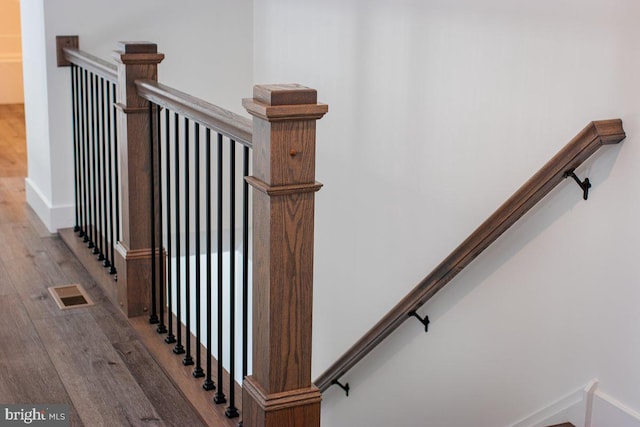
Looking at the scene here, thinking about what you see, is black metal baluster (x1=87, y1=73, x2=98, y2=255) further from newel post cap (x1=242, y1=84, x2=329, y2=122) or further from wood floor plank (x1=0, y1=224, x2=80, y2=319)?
newel post cap (x1=242, y1=84, x2=329, y2=122)

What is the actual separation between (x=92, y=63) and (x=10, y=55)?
14.3 ft

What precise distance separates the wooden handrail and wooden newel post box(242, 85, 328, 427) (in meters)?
1.08

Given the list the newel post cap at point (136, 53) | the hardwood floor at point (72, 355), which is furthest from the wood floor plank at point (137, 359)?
the newel post cap at point (136, 53)

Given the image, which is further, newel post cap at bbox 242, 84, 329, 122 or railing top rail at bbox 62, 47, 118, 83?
railing top rail at bbox 62, 47, 118, 83

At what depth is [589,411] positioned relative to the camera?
9.63 feet

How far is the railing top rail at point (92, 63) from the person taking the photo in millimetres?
3239

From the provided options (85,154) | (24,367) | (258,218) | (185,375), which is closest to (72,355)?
(24,367)

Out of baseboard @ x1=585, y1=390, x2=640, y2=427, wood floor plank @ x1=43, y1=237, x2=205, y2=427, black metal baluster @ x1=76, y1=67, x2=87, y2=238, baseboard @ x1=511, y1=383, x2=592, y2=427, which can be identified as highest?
black metal baluster @ x1=76, y1=67, x2=87, y2=238

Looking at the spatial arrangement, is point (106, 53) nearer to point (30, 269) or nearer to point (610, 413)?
point (30, 269)

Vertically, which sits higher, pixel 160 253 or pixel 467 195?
pixel 467 195

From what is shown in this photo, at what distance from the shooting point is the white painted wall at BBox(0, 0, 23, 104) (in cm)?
737

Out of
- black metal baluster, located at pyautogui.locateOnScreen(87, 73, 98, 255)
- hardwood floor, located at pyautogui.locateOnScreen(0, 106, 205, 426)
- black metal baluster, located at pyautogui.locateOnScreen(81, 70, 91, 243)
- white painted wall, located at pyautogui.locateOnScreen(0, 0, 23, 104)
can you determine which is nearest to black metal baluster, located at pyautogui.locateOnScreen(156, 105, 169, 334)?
hardwood floor, located at pyautogui.locateOnScreen(0, 106, 205, 426)

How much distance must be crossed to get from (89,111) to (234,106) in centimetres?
90

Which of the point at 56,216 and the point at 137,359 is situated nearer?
the point at 137,359
